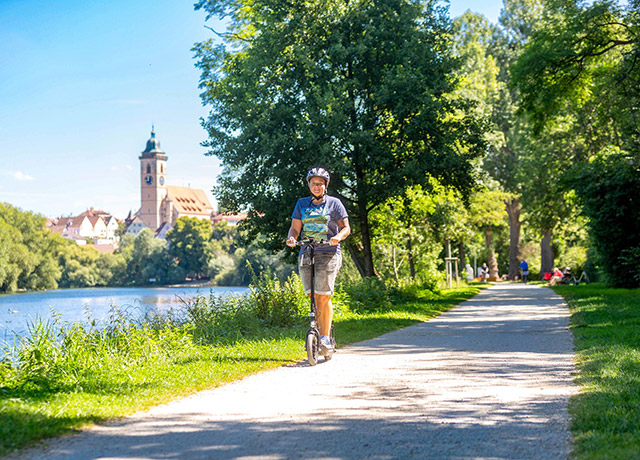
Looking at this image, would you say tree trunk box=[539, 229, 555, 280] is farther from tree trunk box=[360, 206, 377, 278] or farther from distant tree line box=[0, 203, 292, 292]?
tree trunk box=[360, 206, 377, 278]

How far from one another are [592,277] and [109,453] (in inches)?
1440

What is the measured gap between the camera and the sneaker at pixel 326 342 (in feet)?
25.0

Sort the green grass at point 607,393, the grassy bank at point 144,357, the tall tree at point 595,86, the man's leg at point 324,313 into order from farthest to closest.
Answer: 1. the tall tree at point 595,86
2. the man's leg at point 324,313
3. the grassy bank at point 144,357
4. the green grass at point 607,393

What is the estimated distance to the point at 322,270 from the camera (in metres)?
7.74

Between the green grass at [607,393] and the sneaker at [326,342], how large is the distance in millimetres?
2711

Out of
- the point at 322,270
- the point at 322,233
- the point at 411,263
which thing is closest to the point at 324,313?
the point at 322,270

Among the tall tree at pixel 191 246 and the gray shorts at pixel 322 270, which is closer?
the gray shorts at pixel 322 270

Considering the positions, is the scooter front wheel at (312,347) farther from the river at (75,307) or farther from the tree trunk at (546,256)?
the tree trunk at (546,256)

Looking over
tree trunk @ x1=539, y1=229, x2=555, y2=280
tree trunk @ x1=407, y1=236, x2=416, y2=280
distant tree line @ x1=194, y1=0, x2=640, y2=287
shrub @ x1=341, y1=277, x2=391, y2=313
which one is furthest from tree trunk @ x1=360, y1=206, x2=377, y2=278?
tree trunk @ x1=539, y1=229, x2=555, y2=280

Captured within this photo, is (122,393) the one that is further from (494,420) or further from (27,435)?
(494,420)

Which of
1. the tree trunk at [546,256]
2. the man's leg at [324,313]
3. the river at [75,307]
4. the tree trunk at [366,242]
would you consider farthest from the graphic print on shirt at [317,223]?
the tree trunk at [546,256]

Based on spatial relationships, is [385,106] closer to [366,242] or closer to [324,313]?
[366,242]

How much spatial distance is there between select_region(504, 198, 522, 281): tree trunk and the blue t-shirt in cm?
3960

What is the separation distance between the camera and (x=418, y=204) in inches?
1023
